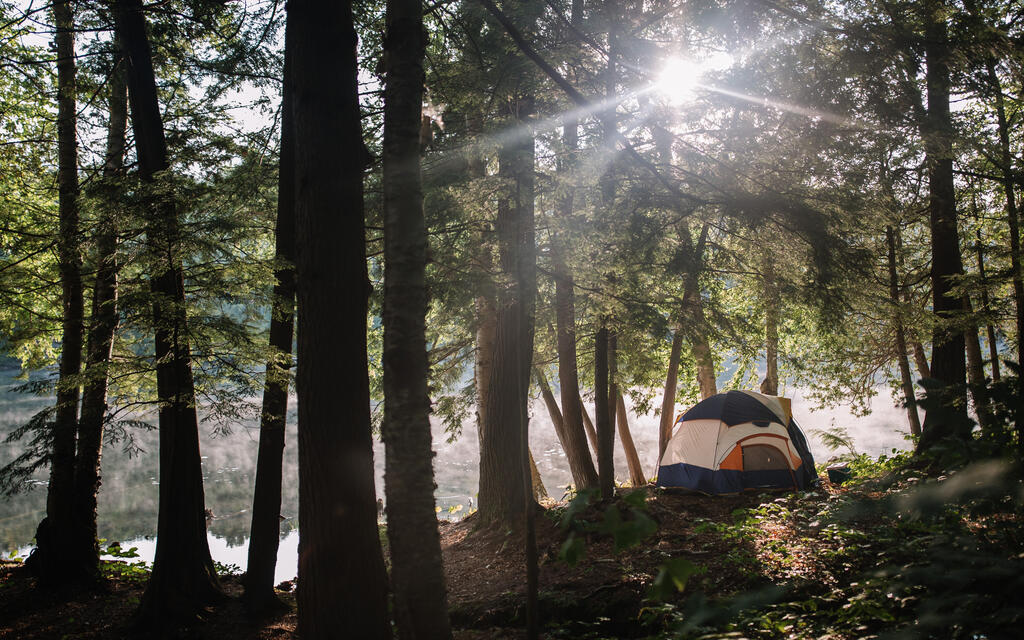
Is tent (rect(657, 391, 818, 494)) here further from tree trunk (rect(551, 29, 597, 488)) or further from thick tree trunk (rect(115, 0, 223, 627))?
thick tree trunk (rect(115, 0, 223, 627))

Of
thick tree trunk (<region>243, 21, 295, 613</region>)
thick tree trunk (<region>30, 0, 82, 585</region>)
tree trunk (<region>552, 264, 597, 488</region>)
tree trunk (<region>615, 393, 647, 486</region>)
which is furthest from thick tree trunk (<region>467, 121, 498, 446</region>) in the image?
tree trunk (<region>615, 393, 647, 486</region>)

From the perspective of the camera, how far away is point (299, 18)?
4277mm

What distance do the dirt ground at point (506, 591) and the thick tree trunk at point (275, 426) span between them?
40 centimetres

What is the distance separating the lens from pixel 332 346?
411cm

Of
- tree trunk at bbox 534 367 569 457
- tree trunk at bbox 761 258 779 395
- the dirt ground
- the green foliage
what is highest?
tree trunk at bbox 761 258 779 395

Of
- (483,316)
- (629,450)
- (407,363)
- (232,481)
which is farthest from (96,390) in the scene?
(232,481)

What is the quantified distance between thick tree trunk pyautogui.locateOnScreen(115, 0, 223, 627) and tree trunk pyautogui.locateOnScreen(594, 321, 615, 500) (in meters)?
4.61

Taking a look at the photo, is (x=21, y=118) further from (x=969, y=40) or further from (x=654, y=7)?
(x=969, y=40)

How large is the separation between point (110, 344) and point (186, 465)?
72.7 inches

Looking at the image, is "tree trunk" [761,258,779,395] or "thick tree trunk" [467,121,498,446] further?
"tree trunk" [761,258,779,395]

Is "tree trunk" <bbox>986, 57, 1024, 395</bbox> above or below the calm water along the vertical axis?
above

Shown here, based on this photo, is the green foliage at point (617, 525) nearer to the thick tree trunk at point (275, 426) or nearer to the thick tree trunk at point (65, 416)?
the thick tree trunk at point (275, 426)

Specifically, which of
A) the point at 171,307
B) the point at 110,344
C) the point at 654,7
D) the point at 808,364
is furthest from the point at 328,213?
the point at 808,364

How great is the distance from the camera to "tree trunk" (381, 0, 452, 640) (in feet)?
11.0
